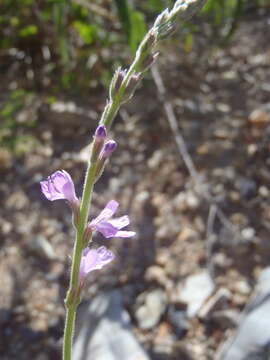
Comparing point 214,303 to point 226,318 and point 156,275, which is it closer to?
point 226,318

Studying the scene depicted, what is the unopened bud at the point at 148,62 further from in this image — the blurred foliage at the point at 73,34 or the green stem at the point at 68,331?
the blurred foliage at the point at 73,34

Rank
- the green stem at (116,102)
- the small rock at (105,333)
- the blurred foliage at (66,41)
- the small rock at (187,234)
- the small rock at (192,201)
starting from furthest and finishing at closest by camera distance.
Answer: the blurred foliage at (66,41)
the small rock at (192,201)
the small rock at (187,234)
the small rock at (105,333)
the green stem at (116,102)

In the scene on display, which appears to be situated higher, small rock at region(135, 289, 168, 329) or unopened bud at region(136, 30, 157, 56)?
unopened bud at region(136, 30, 157, 56)

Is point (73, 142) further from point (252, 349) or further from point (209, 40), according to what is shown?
point (252, 349)

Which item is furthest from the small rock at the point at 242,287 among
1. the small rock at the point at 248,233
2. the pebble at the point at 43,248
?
Answer: the pebble at the point at 43,248

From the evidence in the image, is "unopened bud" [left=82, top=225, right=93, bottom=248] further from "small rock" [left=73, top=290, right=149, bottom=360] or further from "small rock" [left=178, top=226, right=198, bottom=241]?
"small rock" [left=178, top=226, right=198, bottom=241]

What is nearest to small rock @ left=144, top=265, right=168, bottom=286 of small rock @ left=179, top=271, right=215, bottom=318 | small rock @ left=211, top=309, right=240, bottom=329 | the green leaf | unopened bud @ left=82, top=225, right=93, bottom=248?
small rock @ left=179, top=271, right=215, bottom=318

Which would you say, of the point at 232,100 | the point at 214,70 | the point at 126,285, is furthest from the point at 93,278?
the point at 214,70
